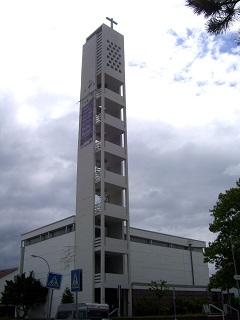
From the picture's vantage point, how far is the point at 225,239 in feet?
102

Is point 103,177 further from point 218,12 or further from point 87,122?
point 218,12

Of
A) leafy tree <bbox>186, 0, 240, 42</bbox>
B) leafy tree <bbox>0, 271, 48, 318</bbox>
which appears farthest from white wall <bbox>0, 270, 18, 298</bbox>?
leafy tree <bbox>186, 0, 240, 42</bbox>

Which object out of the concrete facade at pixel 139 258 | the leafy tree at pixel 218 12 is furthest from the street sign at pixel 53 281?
the concrete facade at pixel 139 258

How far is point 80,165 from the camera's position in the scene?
45281 millimetres

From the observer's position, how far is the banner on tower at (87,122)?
45.1m

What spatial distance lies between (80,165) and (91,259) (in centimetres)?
1121

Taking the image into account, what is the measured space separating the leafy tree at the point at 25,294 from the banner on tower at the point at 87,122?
19.0 m

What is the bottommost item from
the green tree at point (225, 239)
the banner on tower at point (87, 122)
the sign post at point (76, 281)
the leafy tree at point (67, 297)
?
the sign post at point (76, 281)

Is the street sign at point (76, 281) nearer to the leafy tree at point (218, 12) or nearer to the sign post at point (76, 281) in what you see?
the sign post at point (76, 281)

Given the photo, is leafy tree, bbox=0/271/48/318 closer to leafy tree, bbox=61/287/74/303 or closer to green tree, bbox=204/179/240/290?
leafy tree, bbox=61/287/74/303

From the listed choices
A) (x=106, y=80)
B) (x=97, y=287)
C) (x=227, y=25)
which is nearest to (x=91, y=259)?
(x=97, y=287)

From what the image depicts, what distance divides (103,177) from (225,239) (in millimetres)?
15685

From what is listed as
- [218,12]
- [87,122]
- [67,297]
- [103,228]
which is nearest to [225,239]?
[103,228]

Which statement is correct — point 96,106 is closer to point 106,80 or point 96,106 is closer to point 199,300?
point 106,80
